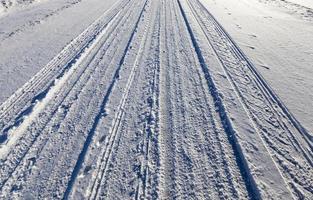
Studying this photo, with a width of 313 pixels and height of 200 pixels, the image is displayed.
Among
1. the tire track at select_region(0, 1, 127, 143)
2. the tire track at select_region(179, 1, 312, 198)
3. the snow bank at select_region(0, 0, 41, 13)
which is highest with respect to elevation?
the snow bank at select_region(0, 0, 41, 13)

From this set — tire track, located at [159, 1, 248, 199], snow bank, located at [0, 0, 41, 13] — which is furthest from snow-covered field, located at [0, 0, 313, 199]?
snow bank, located at [0, 0, 41, 13]

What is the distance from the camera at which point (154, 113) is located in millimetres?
4652

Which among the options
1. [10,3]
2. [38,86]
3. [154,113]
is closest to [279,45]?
[154,113]

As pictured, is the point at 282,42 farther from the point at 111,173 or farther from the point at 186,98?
the point at 111,173

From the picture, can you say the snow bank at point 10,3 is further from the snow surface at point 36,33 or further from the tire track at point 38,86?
the tire track at point 38,86

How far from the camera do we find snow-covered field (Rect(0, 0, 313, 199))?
11.2ft

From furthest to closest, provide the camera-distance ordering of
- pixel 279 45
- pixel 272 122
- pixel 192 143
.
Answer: pixel 279 45, pixel 272 122, pixel 192 143

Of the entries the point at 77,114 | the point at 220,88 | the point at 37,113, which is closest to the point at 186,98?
the point at 220,88

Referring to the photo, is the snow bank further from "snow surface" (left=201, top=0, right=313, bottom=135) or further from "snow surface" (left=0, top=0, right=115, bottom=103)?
"snow surface" (left=201, top=0, right=313, bottom=135)

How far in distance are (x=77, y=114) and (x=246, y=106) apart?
9.39ft

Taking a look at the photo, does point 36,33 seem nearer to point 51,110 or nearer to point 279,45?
point 51,110

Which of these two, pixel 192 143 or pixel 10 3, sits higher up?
pixel 10 3

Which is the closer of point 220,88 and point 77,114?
point 77,114

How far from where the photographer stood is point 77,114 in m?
4.63
